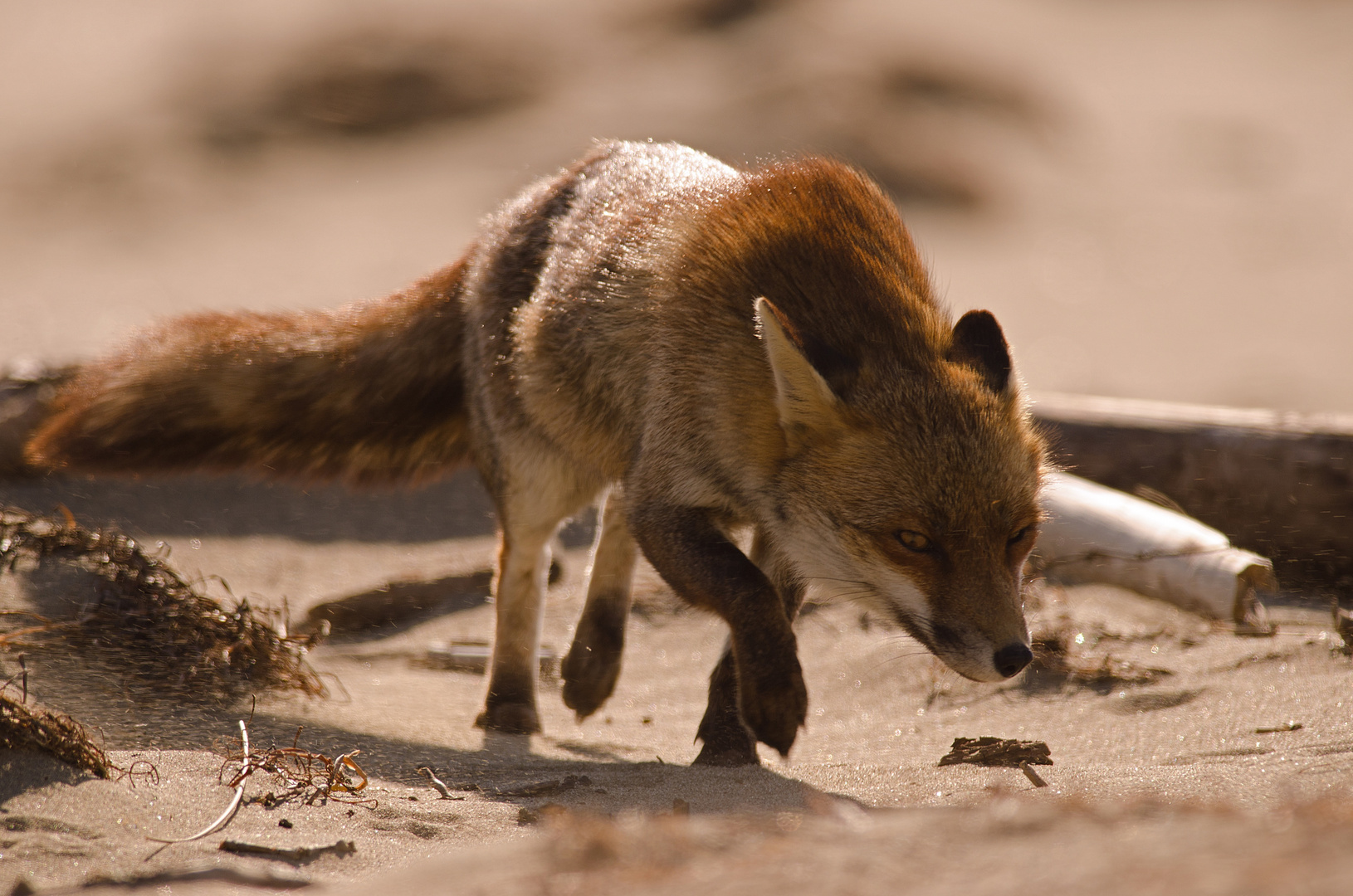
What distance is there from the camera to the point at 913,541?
3.86 meters

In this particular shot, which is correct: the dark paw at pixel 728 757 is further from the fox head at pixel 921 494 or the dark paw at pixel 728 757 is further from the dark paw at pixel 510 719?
the dark paw at pixel 510 719

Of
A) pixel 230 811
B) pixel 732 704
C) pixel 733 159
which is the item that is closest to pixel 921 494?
pixel 732 704

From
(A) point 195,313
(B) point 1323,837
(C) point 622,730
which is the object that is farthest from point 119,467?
(B) point 1323,837

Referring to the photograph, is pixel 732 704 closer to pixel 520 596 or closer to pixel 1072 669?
pixel 520 596

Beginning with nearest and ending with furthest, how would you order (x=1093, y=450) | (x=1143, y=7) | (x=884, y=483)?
1. (x=884, y=483)
2. (x=1093, y=450)
3. (x=1143, y=7)

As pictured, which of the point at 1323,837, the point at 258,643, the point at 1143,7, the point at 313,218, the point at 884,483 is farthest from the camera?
the point at 1143,7

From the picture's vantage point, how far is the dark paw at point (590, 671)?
5156mm

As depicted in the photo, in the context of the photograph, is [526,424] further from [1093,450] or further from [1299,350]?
[1299,350]

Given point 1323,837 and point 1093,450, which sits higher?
point 1323,837

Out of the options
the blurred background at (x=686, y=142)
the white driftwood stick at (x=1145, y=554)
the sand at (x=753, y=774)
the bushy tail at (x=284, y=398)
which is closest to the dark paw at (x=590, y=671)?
the sand at (x=753, y=774)

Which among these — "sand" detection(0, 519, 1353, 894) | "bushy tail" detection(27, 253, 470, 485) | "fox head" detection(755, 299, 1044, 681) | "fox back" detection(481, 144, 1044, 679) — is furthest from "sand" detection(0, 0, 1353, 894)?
"bushy tail" detection(27, 253, 470, 485)

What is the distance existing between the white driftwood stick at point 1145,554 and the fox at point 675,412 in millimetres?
1255

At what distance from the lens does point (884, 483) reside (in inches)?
153

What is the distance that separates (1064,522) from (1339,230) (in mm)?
15582
